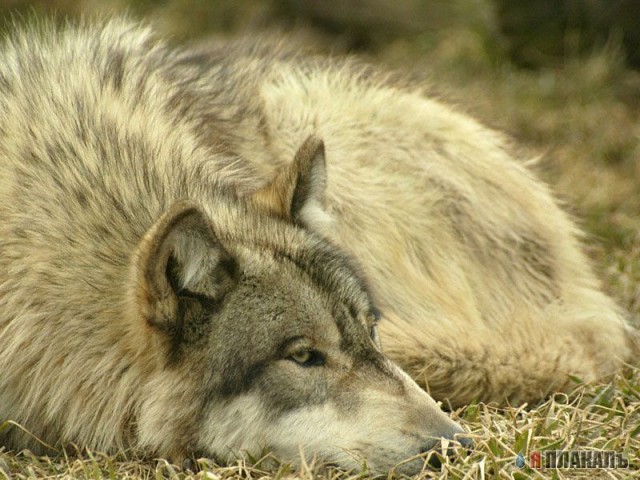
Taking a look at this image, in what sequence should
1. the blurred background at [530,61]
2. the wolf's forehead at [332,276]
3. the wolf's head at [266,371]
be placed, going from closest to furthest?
1. the wolf's head at [266,371]
2. the wolf's forehead at [332,276]
3. the blurred background at [530,61]

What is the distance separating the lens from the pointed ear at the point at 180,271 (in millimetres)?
3221

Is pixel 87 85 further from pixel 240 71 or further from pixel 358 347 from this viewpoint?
pixel 358 347

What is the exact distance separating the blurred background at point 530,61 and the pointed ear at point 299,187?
2.25 metres

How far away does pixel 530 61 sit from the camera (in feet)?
31.4

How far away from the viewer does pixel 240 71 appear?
221 inches

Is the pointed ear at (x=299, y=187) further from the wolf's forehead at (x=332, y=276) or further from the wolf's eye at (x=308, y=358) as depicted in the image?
the wolf's eye at (x=308, y=358)

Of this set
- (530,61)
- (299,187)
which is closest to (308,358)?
(299,187)

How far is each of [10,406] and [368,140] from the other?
8.11ft

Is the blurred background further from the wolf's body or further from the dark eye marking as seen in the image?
the dark eye marking

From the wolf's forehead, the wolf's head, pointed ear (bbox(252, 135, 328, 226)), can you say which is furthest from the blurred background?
the wolf's head

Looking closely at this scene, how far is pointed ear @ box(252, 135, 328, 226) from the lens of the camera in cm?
388

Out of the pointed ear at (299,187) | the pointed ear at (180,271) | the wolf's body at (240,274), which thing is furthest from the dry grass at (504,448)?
the pointed ear at (299,187)

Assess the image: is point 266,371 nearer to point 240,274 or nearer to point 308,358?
point 308,358

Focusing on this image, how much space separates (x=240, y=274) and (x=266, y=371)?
1.20ft
